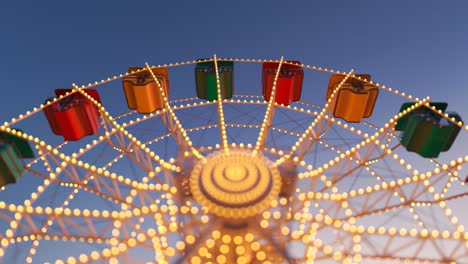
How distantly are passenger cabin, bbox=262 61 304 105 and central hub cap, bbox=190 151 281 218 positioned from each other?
5538 millimetres

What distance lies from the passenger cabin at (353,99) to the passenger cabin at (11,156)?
11.4m

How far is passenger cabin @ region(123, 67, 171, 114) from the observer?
13.1 meters

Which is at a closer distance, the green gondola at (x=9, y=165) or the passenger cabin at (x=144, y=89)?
the green gondola at (x=9, y=165)

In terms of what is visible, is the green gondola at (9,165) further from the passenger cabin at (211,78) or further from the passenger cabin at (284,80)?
the passenger cabin at (284,80)

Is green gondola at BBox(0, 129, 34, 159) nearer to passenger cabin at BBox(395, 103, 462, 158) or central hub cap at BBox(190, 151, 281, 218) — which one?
central hub cap at BBox(190, 151, 281, 218)

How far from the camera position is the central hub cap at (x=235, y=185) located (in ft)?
25.6

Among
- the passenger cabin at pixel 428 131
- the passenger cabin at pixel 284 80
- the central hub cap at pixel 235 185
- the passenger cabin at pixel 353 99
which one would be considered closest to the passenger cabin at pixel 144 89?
the passenger cabin at pixel 284 80

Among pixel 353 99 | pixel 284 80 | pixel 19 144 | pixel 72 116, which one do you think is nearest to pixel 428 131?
pixel 353 99

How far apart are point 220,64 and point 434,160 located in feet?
30.0

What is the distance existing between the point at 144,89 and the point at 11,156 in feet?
16.6

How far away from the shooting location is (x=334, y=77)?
44.0ft

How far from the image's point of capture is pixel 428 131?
35.7 feet

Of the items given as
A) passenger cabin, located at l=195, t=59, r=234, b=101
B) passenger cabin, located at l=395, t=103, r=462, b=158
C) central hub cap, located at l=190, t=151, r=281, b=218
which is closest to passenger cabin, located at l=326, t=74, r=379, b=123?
passenger cabin, located at l=395, t=103, r=462, b=158

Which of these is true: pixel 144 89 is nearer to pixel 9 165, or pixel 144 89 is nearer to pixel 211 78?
pixel 211 78
